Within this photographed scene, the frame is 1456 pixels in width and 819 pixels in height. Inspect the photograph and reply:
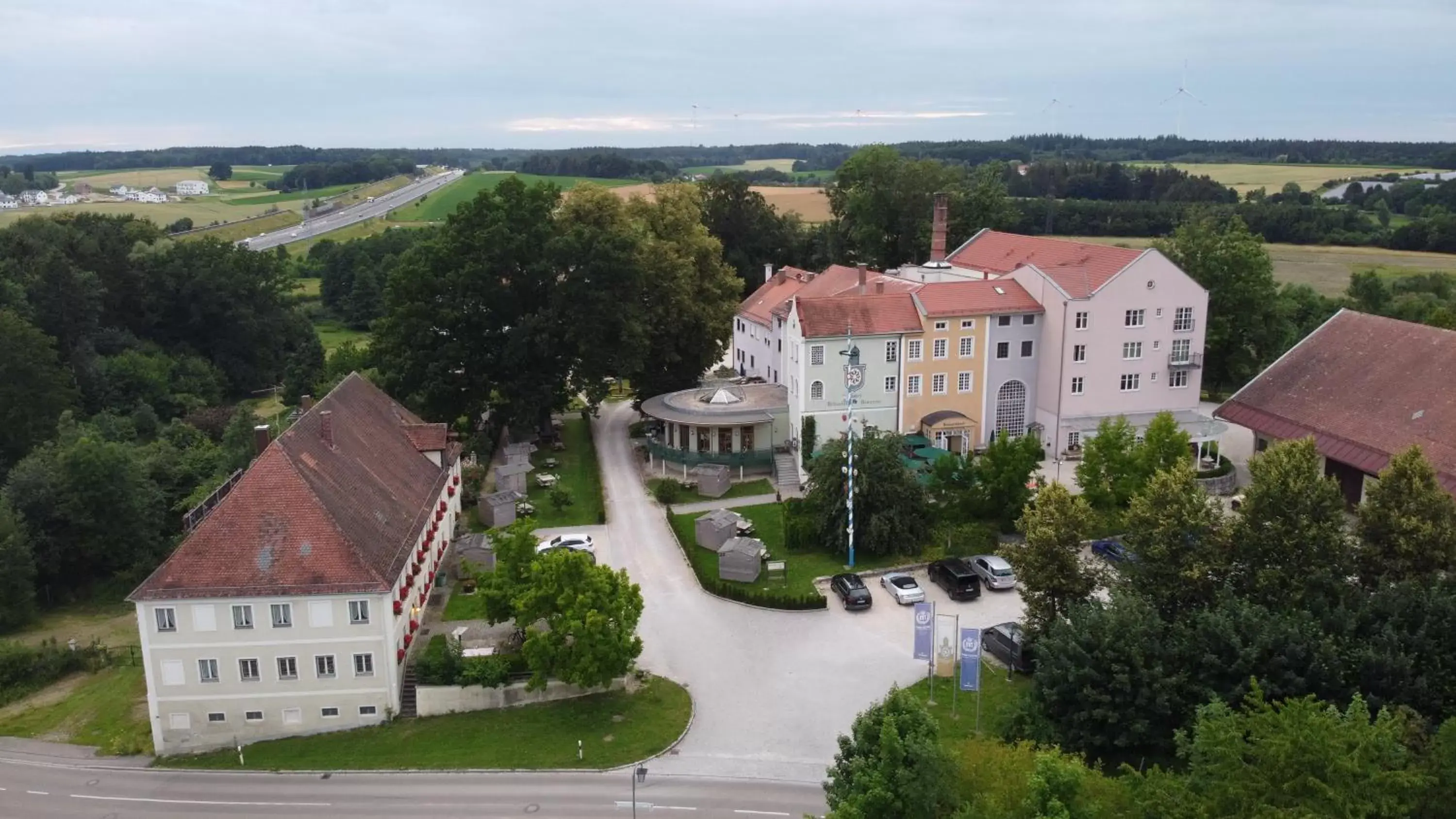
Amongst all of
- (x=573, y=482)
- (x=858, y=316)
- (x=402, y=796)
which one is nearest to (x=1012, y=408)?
(x=858, y=316)

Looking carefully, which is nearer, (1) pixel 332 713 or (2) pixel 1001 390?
(1) pixel 332 713

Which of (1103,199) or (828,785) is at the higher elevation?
(1103,199)

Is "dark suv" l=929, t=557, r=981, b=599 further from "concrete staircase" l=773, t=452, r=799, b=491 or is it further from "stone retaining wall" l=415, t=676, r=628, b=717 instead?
"stone retaining wall" l=415, t=676, r=628, b=717

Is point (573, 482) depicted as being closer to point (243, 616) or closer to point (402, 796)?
point (243, 616)

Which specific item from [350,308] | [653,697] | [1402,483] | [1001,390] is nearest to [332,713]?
[653,697]

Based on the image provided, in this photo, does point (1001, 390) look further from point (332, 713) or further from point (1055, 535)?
point (332, 713)

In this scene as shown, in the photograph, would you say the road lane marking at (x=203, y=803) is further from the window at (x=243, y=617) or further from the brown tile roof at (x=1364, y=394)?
the brown tile roof at (x=1364, y=394)

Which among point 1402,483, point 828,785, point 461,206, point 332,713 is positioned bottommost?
point 332,713

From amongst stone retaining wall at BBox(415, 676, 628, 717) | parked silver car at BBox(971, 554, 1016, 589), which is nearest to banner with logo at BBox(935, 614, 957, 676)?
parked silver car at BBox(971, 554, 1016, 589)
